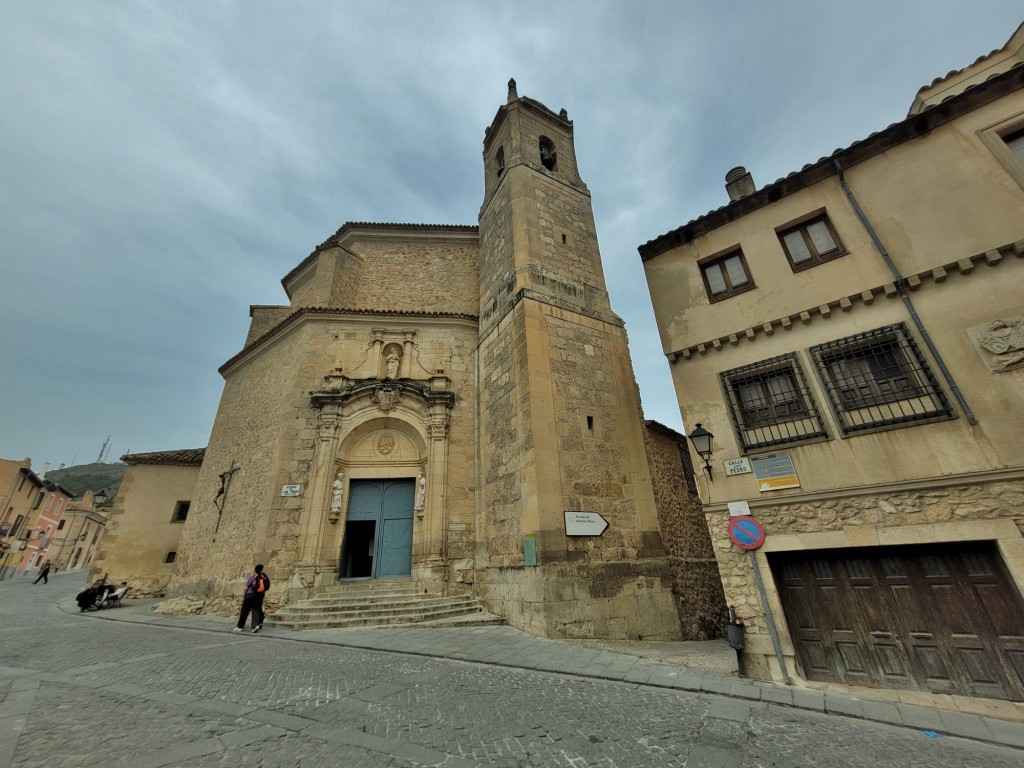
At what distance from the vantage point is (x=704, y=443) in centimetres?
615

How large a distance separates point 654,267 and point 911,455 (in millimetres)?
4774

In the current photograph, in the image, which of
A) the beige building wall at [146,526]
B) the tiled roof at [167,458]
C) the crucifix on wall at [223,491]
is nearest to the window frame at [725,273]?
the crucifix on wall at [223,491]

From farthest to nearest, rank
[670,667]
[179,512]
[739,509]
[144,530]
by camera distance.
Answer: [179,512] → [144,530] → [739,509] → [670,667]

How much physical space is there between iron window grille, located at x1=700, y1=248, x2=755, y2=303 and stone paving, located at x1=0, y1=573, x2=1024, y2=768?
18.2ft

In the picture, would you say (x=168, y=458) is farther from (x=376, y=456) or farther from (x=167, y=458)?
(x=376, y=456)

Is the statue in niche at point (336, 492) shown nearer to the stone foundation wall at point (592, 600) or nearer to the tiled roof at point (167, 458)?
the stone foundation wall at point (592, 600)

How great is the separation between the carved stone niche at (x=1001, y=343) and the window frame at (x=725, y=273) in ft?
8.66

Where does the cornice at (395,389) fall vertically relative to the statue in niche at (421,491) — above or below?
above

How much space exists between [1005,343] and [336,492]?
12019 mm

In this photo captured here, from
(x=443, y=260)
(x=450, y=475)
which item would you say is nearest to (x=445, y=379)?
(x=450, y=475)

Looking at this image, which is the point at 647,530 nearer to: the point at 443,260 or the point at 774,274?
the point at 774,274

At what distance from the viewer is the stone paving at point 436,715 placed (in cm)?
304

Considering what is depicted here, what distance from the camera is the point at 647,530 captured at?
866 cm

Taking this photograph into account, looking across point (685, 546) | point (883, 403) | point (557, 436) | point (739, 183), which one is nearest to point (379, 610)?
point (557, 436)
